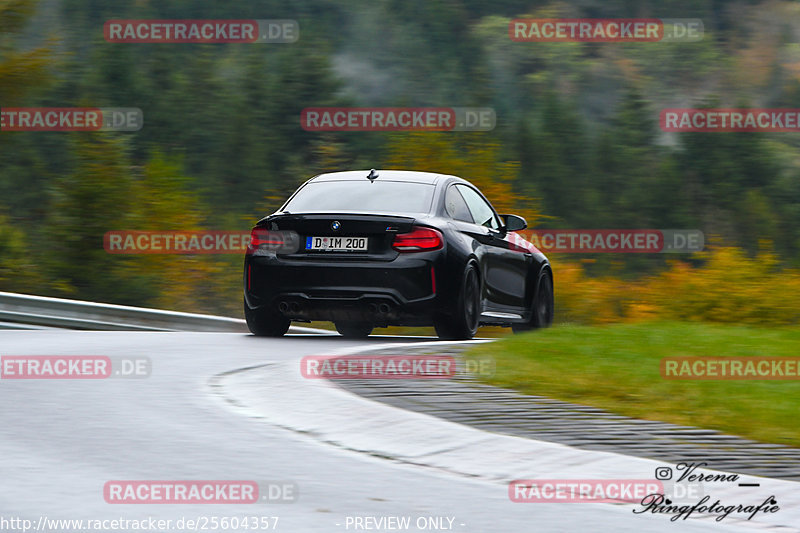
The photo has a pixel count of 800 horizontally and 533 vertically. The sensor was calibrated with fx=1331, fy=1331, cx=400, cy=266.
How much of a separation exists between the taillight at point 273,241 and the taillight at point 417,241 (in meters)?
0.94

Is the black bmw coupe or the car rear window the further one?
the car rear window

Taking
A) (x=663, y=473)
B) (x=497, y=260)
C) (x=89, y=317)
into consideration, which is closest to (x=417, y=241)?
(x=497, y=260)

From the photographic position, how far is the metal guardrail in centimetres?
1411

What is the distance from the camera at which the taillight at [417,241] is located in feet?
38.6

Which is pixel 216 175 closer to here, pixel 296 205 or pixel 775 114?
pixel 775 114

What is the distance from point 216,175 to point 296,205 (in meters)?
79.6

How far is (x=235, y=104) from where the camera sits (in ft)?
306

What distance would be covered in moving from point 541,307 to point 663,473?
8881 mm

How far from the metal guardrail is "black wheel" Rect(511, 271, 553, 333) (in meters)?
3.15

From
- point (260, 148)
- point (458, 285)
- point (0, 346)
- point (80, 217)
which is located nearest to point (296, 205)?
point (458, 285)

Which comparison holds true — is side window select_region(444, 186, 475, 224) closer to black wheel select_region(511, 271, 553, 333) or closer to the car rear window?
the car rear window

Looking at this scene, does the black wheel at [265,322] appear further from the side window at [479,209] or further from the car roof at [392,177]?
the side window at [479,209]

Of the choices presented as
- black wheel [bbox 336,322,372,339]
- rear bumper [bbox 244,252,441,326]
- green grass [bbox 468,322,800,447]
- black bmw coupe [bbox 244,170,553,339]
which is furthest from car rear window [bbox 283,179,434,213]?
black wheel [bbox 336,322,372,339]

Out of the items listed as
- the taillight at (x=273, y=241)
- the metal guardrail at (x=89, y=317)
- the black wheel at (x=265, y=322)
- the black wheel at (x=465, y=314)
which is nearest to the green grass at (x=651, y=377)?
the black wheel at (x=465, y=314)
